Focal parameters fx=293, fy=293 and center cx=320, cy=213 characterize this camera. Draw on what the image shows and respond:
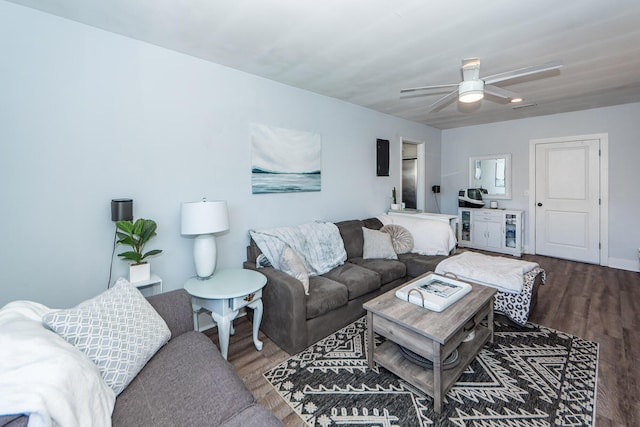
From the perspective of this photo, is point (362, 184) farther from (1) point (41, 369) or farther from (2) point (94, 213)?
(1) point (41, 369)

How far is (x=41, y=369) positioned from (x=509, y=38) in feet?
10.8

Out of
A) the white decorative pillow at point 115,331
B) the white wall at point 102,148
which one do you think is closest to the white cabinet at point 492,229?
the white wall at point 102,148

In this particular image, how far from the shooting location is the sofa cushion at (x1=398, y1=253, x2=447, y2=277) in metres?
3.28

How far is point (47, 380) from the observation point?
36.7 inches

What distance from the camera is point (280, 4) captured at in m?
1.85

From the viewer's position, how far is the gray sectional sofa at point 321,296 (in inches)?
91.4

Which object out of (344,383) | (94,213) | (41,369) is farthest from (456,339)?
(94,213)

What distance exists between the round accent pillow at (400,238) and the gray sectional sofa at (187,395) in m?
2.67

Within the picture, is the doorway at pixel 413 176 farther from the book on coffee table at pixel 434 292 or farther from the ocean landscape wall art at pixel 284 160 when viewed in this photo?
the book on coffee table at pixel 434 292

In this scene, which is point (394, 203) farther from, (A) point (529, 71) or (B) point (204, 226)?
(B) point (204, 226)

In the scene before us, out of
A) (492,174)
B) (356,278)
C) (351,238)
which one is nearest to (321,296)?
(356,278)

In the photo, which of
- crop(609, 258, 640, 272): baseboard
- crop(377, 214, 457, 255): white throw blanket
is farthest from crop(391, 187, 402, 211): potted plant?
crop(609, 258, 640, 272): baseboard

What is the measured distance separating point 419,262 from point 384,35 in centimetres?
232

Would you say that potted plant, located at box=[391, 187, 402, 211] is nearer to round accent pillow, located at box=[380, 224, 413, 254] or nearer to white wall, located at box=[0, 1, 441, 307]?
round accent pillow, located at box=[380, 224, 413, 254]
